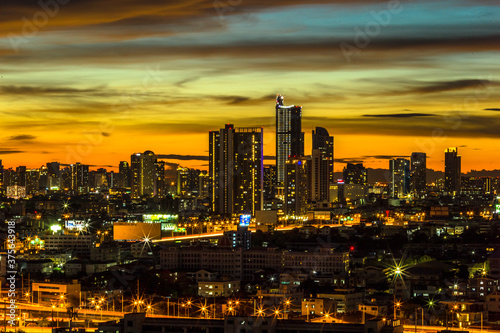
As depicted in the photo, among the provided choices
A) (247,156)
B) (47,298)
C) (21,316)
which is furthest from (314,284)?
(247,156)

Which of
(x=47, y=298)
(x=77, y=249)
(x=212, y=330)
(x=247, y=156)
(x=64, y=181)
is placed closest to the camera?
(x=212, y=330)

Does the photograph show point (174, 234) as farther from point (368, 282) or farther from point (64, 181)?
point (64, 181)

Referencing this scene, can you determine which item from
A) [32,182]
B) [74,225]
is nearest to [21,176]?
[32,182]

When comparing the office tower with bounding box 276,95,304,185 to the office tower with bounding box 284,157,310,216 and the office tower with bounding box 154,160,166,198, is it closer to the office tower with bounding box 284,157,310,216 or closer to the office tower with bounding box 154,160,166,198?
the office tower with bounding box 284,157,310,216

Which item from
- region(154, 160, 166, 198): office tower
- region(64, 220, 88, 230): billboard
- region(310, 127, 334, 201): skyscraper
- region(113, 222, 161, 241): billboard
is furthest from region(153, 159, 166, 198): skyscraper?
region(113, 222, 161, 241): billboard

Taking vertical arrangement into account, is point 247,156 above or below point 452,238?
above

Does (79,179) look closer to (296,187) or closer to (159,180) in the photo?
(159,180)
